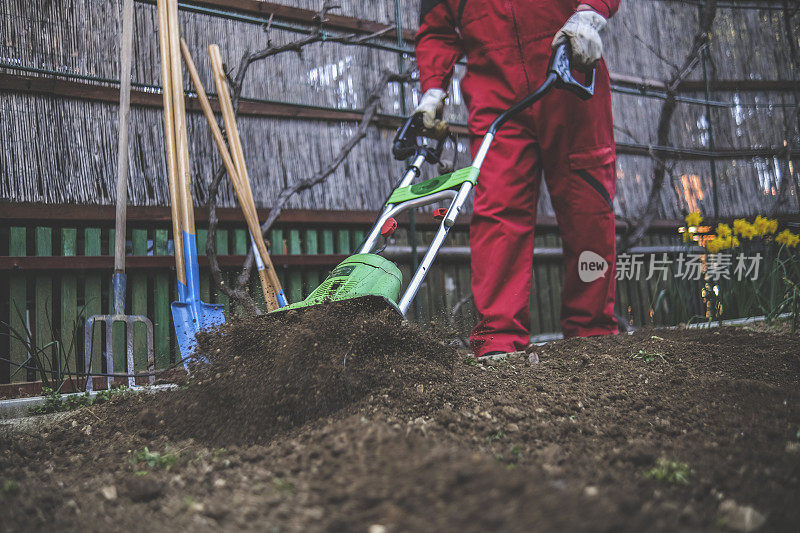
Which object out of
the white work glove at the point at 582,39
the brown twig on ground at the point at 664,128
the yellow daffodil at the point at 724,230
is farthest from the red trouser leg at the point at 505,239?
the brown twig on ground at the point at 664,128

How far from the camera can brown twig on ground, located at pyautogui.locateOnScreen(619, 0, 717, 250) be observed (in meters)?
4.30

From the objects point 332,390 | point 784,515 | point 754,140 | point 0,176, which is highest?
point 754,140

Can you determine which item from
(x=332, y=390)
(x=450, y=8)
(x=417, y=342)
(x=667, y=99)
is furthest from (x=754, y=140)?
(x=332, y=390)

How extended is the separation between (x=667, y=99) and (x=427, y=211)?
2149mm

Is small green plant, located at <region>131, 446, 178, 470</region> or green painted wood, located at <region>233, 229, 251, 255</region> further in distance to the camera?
green painted wood, located at <region>233, 229, 251, 255</region>

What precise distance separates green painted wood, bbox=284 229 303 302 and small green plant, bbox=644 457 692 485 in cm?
252

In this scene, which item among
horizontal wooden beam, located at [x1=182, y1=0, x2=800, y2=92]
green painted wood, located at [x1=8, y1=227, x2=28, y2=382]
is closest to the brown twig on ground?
horizontal wooden beam, located at [x1=182, y1=0, x2=800, y2=92]

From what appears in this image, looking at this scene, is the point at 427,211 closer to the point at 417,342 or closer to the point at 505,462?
the point at 417,342

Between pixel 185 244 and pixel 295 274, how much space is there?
3.17 feet

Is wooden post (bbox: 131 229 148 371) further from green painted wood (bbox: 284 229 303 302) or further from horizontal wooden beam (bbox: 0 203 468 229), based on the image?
green painted wood (bbox: 284 229 303 302)

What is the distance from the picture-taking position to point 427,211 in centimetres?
379

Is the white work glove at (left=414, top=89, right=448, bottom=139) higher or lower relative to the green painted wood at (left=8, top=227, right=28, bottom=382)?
higher

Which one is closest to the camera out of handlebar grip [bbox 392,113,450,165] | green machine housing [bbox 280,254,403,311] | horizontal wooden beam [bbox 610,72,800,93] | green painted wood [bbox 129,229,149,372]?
green machine housing [bbox 280,254,403,311]

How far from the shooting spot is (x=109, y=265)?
9.30ft
